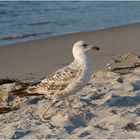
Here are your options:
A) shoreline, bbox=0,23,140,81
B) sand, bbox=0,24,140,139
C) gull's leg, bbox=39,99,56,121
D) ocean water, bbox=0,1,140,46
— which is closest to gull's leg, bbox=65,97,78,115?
sand, bbox=0,24,140,139

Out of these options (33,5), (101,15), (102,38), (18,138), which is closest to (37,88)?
(18,138)

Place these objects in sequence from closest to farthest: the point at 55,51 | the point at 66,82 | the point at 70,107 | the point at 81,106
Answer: the point at 66,82
the point at 70,107
the point at 81,106
the point at 55,51

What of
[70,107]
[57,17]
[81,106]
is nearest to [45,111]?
[70,107]

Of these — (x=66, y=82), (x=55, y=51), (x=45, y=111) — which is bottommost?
(x=45, y=111)

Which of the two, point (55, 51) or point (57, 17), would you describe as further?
point (57, 17)

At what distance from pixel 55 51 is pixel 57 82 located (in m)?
6.90

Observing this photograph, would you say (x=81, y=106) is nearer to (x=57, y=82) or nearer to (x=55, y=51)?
(x=57, y=82)

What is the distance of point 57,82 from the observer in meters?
6.86

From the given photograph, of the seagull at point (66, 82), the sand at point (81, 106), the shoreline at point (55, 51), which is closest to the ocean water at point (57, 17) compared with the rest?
the shoreline at point (55, 51)

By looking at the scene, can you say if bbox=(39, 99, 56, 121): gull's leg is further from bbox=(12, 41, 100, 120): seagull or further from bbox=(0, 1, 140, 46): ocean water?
bbox=(0, 1, 140, 46): ocean water

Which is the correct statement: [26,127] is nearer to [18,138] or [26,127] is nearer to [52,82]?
[18,138]

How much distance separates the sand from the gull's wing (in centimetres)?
33

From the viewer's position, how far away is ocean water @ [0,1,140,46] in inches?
698

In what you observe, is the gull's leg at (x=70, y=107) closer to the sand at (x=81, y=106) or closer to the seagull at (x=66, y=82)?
the sand at (x=81, y=106)
